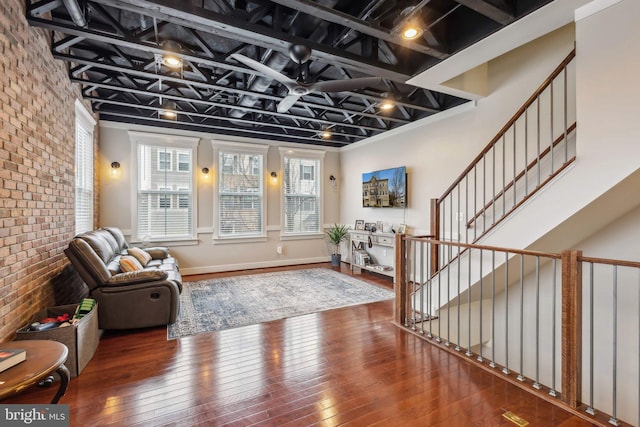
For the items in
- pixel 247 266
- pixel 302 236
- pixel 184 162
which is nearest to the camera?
pixel 184 162

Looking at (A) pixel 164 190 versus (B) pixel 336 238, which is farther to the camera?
(B) pixel 336 238

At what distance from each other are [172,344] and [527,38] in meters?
4.75

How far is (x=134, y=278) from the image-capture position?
336cm

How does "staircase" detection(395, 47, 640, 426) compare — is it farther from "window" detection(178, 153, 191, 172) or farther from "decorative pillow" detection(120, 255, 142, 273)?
"window" detection(178, 153, 191, 172)

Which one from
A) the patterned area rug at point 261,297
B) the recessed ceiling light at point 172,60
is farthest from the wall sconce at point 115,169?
the recessed ceiling light at point 172,60

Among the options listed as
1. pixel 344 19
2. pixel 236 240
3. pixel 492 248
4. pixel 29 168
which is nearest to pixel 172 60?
pixel 29 168

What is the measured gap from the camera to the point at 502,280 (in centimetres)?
347

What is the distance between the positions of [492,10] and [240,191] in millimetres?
5502

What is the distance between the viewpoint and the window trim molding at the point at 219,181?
6.53 m

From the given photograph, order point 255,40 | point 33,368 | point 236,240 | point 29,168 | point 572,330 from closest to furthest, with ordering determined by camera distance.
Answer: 1. point 33,368
2. point 572,330
3. point 29,168
4. point 255,40
5. point 236,240

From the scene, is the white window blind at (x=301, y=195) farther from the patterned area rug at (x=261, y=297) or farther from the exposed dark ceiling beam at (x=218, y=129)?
the patterned area rug at (x=261, y=297)

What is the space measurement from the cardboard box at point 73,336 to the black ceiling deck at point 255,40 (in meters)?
2.67

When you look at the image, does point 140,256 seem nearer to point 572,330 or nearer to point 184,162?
point 184,162

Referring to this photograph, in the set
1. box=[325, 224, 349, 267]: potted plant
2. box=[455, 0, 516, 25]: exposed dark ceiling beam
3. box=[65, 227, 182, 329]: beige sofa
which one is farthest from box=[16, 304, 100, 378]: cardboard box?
box=[325, 224, 349, 267]: potted plant
